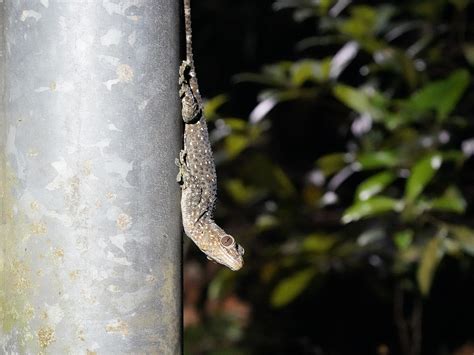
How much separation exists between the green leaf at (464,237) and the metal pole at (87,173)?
82.5 inches

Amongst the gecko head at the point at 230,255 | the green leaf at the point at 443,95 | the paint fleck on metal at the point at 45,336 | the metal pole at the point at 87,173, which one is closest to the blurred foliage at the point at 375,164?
the green leaf at the point at 443,95

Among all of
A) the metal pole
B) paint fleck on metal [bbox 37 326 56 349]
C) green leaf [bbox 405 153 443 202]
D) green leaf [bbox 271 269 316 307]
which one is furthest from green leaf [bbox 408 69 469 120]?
paint fleck on metal [bbox 37 326 56 349]

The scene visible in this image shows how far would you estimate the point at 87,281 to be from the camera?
56.4 inches

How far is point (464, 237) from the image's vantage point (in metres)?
3.29

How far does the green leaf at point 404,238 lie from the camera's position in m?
3.26

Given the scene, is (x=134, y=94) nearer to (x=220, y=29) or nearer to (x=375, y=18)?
(x=375, y=18)

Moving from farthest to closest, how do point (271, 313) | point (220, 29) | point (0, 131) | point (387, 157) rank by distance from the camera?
point (271, 313), point (220, 29), point (387, 157), point (0, 131)

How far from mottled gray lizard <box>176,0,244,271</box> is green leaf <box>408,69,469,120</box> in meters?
1.21

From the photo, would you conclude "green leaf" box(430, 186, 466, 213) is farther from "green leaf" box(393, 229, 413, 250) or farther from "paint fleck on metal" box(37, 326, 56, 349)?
"paint fleck on metal" box(37, 326, 56, 349)

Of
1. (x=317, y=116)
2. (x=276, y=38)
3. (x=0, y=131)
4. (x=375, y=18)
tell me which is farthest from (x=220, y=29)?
(x=0, y=131)

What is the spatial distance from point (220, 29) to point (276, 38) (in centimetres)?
46

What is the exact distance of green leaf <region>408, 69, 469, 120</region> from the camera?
9.94 ft

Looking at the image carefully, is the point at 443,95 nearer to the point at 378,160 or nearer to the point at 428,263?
the point at 378,160

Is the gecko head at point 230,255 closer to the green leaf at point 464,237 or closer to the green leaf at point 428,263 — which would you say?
the green leaf at point 428,263
